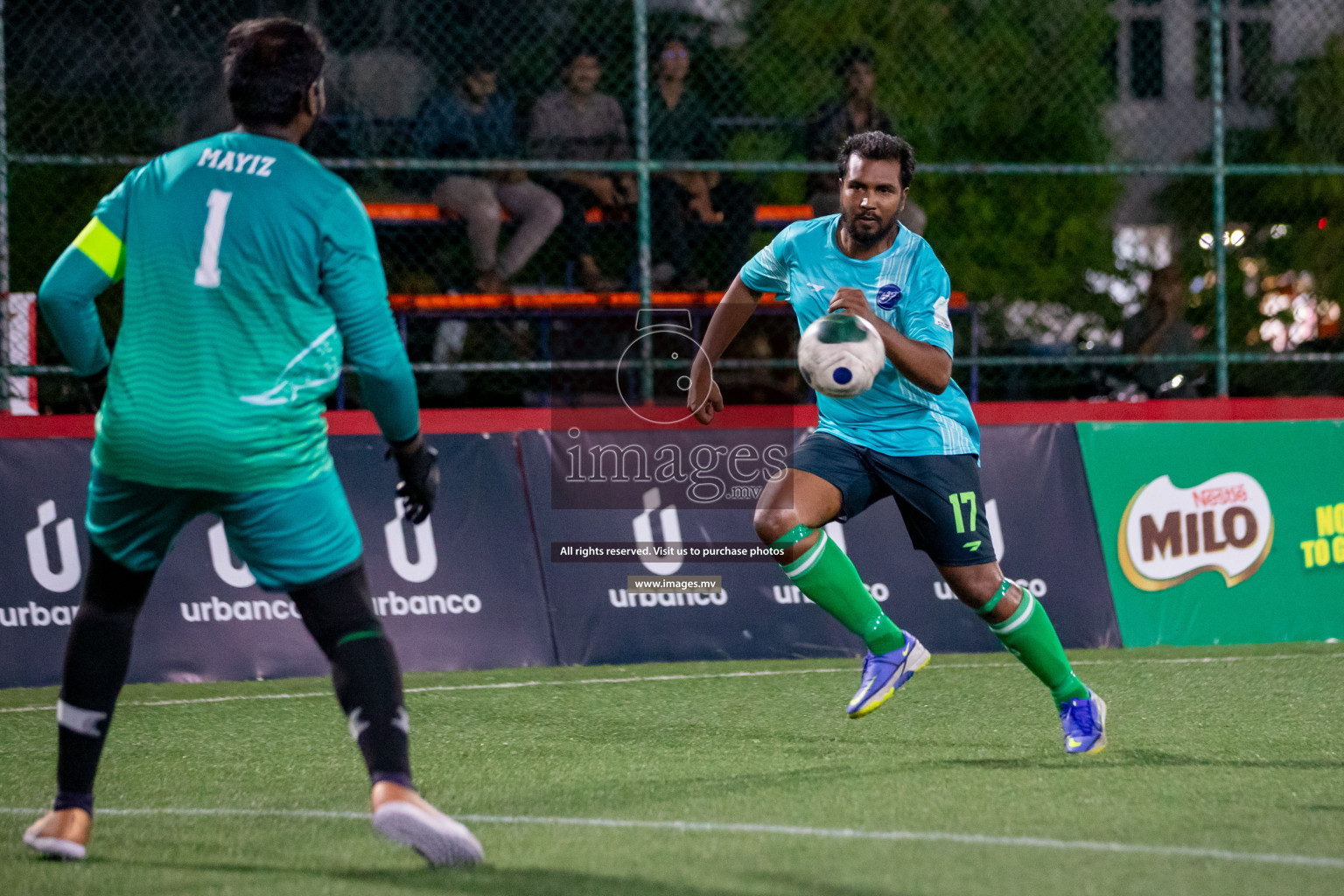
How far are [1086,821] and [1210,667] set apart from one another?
3.50 m

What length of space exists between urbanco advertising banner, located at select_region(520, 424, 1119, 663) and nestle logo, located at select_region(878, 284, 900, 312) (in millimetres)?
2650

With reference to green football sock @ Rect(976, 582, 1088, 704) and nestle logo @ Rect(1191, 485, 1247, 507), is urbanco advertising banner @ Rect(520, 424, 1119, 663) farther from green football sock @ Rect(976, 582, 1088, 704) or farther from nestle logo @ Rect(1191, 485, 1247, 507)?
green football sock @ Rect(976, 582, 1088, 704)

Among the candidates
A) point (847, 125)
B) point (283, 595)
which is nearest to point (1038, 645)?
point (283, 595)

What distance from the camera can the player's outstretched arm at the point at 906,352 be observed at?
4852mm

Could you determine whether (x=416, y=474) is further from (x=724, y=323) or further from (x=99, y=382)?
(x=724, y=323)

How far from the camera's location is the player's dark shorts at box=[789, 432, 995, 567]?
209 inches

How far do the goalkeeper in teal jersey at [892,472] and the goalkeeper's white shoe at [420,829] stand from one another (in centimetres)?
201

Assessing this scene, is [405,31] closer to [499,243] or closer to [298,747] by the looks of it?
[499,243]

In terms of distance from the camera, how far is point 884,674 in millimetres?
5414

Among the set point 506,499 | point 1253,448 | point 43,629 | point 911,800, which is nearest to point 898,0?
point 1253,448

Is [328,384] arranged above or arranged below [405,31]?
below

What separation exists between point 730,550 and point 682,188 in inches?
123

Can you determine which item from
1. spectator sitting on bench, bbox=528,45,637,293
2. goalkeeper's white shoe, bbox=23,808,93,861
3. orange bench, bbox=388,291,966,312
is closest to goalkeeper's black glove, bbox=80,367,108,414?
goalkeeper's white shoe, bbox=23,808,93,861

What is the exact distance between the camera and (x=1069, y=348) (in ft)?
39.6
